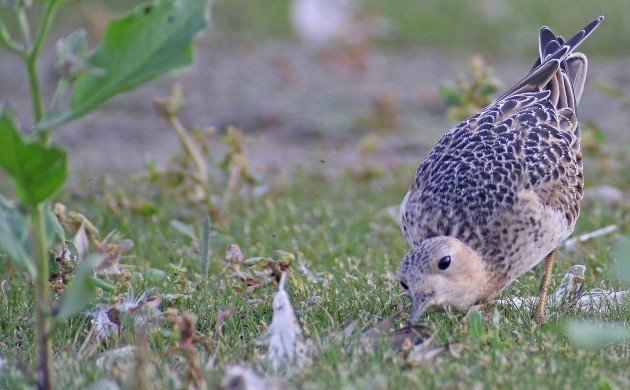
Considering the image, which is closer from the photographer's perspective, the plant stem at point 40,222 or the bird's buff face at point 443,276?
the plant stem at point 40,222

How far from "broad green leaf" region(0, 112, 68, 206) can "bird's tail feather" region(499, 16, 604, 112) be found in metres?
3.62

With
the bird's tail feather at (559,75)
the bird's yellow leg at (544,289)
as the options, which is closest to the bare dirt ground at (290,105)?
the bird's tail feather at (559,75)

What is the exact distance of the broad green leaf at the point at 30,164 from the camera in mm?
3055

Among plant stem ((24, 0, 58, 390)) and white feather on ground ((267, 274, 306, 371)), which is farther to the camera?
white feather on ground ((267, 274, 306, 371))

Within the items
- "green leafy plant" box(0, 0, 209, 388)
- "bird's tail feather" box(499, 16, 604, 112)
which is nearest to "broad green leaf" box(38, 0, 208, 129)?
"green leafy plant" box(0, 0, 209, 388)

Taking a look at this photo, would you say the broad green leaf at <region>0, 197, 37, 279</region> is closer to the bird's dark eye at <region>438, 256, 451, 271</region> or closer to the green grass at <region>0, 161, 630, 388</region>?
the green grass at <region>0, 161, 630, 388</region>

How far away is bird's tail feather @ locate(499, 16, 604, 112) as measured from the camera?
6.02 meters

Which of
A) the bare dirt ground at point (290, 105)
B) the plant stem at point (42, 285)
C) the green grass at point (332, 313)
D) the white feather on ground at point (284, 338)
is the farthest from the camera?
the bare dirt ground at point (290, 105)

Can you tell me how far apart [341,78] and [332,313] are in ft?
25.9

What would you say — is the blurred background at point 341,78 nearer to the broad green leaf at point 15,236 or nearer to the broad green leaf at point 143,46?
the broad green leaf at point 143,46

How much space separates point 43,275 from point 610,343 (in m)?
2.24

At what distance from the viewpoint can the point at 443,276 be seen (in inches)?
177

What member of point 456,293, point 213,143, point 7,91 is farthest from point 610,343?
point 7,91

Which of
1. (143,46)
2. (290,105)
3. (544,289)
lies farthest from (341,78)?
(143,46)
